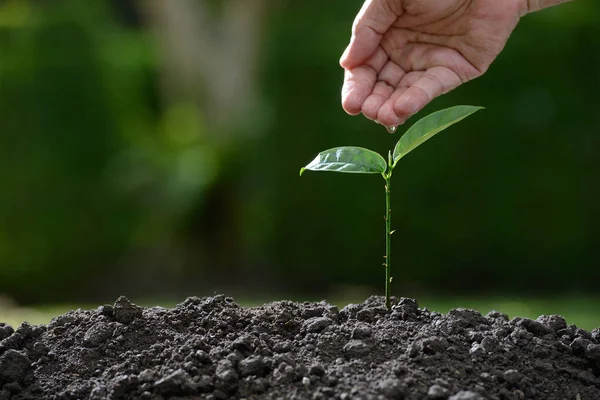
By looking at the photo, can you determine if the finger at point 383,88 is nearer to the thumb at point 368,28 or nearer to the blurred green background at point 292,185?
the thumb at point 368,28

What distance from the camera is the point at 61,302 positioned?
267 inches

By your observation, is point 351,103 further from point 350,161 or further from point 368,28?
point 350,161

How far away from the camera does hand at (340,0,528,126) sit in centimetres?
254

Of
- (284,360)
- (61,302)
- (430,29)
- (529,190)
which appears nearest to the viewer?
(284,360)

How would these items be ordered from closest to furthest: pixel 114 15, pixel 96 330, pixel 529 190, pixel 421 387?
pixel 421 387, pixel 96 330, pixel 529 190, pixel 114 15

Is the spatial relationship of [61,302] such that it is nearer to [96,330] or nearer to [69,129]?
[69,129]

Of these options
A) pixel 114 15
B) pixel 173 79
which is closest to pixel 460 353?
pixel 173 79

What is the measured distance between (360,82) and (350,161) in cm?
56

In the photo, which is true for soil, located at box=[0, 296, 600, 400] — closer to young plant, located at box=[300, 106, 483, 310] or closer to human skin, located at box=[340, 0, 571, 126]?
young plant, located at box=[300, 106, 483, 310]

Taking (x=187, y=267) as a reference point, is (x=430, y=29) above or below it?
above

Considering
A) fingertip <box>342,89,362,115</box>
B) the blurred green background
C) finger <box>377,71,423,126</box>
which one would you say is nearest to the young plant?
finger <box>377,71,423,126</box>

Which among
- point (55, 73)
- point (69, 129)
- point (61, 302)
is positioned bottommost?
point (61, 302)

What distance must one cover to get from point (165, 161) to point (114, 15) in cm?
683

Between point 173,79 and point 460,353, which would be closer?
point 460,353
